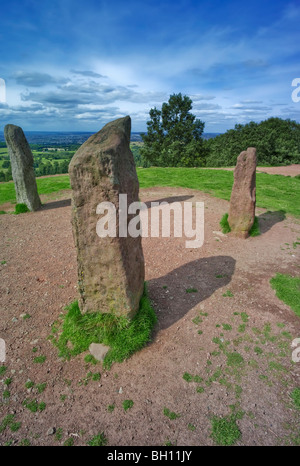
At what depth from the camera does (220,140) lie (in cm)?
4816

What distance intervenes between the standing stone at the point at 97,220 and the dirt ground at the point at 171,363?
1202 mm

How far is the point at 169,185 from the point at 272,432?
51.4ft

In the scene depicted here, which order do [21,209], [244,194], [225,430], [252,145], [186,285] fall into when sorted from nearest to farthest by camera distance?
[225,430] < [186,285] < [244,194] < [21,209] < [252,145]

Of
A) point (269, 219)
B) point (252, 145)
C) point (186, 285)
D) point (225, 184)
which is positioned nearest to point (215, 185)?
point (225, 184)

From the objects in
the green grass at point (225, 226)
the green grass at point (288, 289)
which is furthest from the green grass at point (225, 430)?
the green grass at point (225, 226)

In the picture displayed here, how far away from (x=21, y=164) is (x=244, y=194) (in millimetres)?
10284

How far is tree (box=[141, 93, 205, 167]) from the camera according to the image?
4003 cm

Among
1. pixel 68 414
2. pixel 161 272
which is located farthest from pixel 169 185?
pixel 68 414

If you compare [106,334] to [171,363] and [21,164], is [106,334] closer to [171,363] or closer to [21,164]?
[171,363]

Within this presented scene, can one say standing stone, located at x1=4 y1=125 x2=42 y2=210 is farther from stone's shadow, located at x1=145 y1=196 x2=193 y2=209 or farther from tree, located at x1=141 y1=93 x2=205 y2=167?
tree, located at x1=141 y1=93 x2=205 y2=167

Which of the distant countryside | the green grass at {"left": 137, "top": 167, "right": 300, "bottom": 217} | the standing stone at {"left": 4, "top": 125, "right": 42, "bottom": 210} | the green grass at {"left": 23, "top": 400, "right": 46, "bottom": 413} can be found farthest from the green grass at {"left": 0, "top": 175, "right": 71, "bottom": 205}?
the green grass at {"left": 23, "top": 400, "right": 46, "bottom": 413}

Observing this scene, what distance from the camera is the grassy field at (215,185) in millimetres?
15632

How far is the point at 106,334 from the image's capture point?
5.34m

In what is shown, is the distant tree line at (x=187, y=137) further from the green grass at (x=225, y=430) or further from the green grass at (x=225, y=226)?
the green grass at (x=225, y=430)
